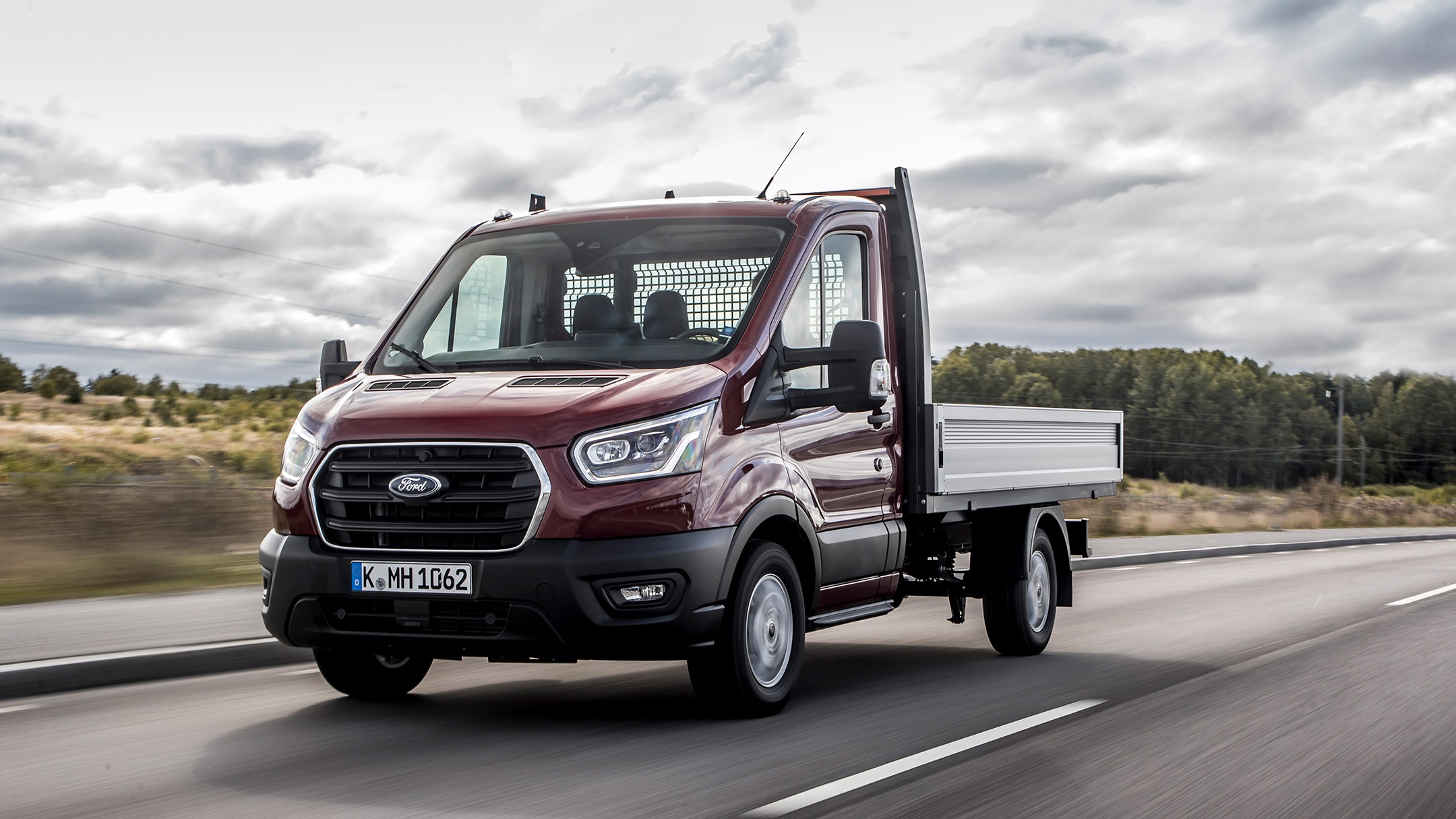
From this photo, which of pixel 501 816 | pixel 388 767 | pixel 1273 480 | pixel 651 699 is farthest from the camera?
pixel 1273 480

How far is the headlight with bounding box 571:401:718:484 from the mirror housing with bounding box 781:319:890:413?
831 mm

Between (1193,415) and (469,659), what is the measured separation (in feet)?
468

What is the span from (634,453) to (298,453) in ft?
5.01

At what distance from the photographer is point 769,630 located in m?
6.78

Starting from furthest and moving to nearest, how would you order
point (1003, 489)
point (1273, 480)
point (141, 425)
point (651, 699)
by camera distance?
1. point (1273, 480)
2. point (141, 425)
3. point (1003, 489)
4. point (651, 699)

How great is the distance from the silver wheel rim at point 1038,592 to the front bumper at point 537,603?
3.93 m

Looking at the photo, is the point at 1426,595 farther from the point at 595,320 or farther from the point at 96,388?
the point at 96,388

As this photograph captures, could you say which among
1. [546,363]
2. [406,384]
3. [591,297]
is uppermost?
[591,297]

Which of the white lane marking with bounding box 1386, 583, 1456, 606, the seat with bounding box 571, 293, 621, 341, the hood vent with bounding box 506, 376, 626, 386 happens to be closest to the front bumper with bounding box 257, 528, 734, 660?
the hood vent with bounding box 506, 376, 626, 386

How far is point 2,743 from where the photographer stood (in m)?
6.23

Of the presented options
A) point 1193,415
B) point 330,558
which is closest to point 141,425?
point 330,558

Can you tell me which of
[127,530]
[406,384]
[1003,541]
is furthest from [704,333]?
[127,530]

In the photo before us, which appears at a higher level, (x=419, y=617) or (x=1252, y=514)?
(x=419, y=617)

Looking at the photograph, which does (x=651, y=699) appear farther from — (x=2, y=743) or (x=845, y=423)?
(x=2, y=743)
